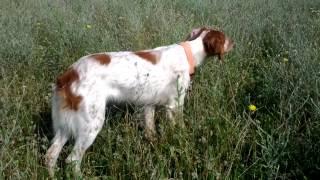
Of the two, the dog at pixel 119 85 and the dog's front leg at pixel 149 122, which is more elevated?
the dog at pixel 119 85

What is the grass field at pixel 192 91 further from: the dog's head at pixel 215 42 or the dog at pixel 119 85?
the dog's head at pixel 215 42

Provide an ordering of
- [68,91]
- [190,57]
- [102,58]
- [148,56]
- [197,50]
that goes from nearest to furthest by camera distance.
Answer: [68,91], [102,58], [148,56], [190,57], [197,50]

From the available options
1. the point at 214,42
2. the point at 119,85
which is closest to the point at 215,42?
the point at 214,42

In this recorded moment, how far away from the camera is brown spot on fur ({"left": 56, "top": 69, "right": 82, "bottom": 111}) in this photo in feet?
11.2

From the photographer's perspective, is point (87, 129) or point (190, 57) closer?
point (87, 129)

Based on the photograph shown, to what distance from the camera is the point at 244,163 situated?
3.14m

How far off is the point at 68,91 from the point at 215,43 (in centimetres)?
159

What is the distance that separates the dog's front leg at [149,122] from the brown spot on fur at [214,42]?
797mm

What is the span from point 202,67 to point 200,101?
2.92 feet

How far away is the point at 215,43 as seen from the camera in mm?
4352

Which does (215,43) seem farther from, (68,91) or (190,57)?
(68,91)

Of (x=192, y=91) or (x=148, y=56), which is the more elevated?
(x=148, y=56)

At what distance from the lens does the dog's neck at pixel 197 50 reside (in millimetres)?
4371

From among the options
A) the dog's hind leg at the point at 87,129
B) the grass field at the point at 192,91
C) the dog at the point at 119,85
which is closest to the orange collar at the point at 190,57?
the dog at the point at 119,85
